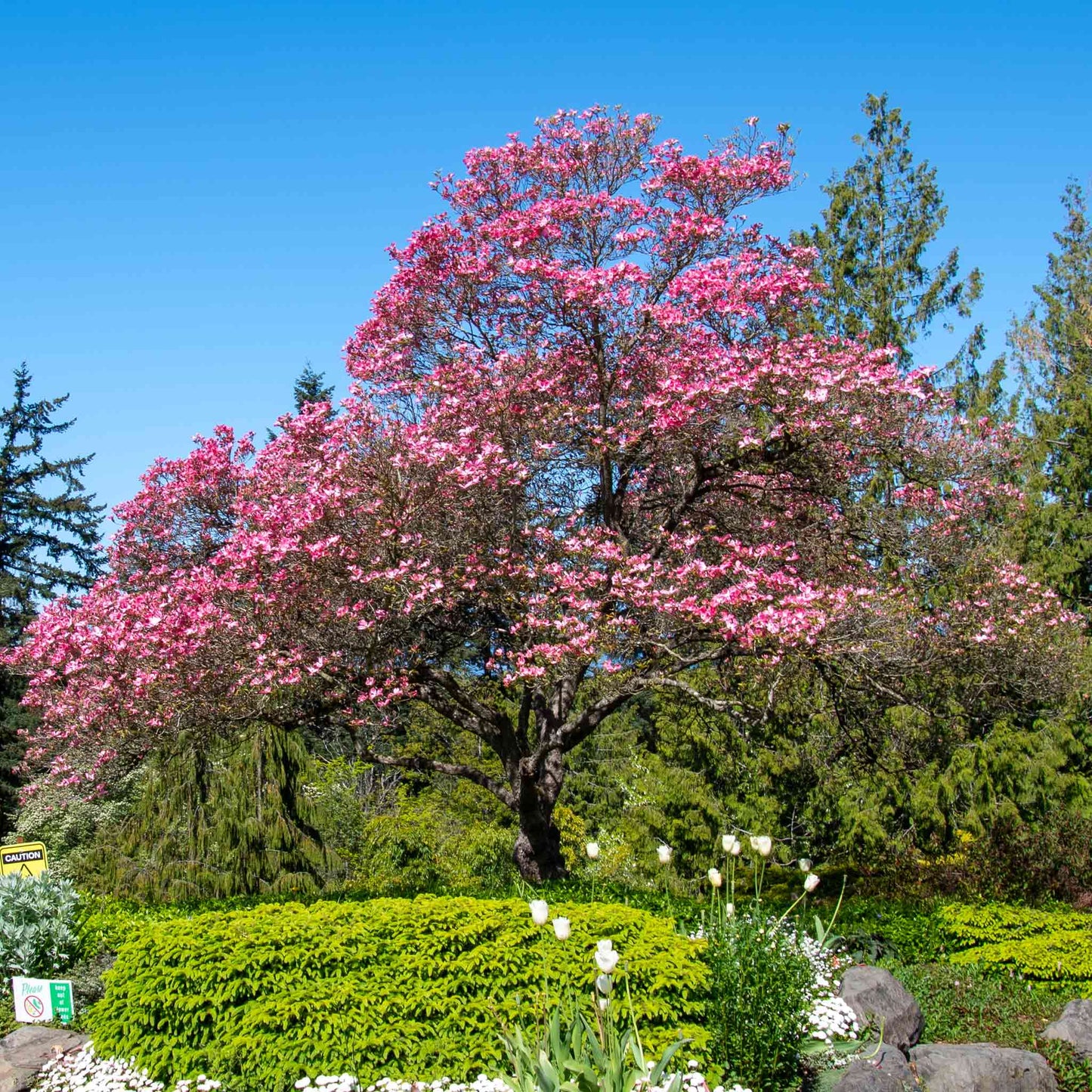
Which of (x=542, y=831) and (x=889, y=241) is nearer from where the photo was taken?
(x=542, y=831)

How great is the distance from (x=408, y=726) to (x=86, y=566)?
1384 cm

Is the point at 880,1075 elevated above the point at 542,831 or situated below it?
below

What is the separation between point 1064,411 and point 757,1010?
1979 centimetres

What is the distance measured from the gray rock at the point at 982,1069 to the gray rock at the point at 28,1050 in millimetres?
5584

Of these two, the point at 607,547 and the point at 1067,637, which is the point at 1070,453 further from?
the point at 607,547

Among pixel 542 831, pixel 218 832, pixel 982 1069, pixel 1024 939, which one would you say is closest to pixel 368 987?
pixel 982 1069

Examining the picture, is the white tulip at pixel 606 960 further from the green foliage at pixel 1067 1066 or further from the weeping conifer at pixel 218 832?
the weeping conifer at pixel 218 832

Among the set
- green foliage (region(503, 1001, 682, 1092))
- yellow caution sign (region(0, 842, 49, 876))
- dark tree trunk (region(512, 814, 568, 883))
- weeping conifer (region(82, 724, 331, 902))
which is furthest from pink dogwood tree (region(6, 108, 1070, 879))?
green foliage (region(503, 1001, 682, 1092))

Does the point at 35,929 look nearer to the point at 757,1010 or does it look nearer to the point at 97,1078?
the point at 97,1078

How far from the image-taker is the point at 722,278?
9.37 metres

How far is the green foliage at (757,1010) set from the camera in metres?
5.29

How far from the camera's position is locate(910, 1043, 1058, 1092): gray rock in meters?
5.94

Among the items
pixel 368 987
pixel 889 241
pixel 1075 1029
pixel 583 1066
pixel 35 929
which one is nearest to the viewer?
pixel 583 1066

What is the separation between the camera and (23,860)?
848 centimetres
